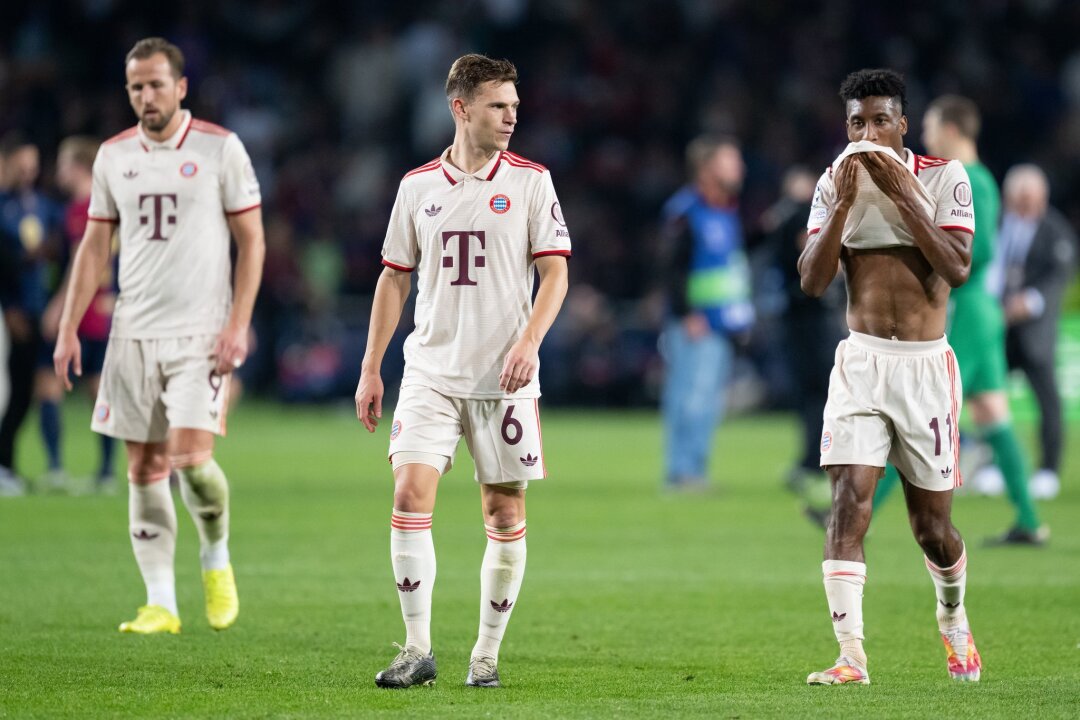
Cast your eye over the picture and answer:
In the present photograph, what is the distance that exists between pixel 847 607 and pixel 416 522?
158 centimetres

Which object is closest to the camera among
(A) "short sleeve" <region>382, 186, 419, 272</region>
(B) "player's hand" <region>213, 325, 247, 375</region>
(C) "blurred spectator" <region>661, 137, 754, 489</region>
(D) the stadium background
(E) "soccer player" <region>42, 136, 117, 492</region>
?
(A) "short sleeve" <region>382, 186, 419, 272</region>

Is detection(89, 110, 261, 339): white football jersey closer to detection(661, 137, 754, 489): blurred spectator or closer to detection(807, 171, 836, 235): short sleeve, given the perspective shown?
detection(807, 171, 836, 235): short sleeve

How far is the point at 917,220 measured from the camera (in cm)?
589

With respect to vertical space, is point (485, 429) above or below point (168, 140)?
below

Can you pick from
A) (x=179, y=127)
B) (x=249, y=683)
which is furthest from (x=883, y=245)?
(x=179, y=127)

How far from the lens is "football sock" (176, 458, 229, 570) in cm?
741

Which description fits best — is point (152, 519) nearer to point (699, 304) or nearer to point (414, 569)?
point (414, 569)

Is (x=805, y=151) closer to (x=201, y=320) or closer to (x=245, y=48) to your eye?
(x=245, y=48)

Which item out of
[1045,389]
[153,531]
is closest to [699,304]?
[1045,389]

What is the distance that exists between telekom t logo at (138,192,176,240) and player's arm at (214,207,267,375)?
0.92 ft

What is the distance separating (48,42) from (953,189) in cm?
2262

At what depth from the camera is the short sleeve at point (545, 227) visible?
612 centimetres

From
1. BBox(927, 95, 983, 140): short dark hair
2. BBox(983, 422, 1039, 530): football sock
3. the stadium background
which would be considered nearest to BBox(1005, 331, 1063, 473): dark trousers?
the stadium background

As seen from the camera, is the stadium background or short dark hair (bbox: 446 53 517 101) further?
the stadium background
